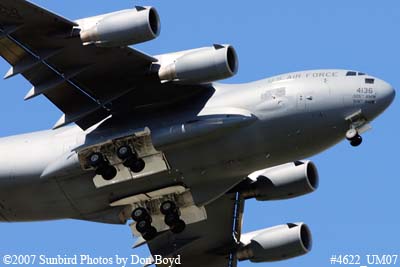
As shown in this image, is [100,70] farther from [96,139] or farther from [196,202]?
[196,202]

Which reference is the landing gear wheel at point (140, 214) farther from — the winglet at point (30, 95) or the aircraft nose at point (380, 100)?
the aircraft nose at point (380, 100)

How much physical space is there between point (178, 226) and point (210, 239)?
14.8 feet

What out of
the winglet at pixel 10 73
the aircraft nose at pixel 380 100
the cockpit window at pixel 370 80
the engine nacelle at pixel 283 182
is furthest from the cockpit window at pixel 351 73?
the winglet at pixel 10 73

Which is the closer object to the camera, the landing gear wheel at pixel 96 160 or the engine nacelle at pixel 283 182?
the landing gear wheel at pixel 96 160

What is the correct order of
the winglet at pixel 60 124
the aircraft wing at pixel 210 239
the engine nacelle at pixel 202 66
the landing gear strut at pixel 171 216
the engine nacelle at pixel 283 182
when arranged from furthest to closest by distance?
the aircraft wing at pixel 210 239 → the engine nacelle at pixel 283 182 → the landing gear strut at pixel 171 216 → the winglet at pixel 60 124 → the engine nacelle at pixel 202 66

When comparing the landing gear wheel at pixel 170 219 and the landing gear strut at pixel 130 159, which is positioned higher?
the landing gear strut at pixel 130 159

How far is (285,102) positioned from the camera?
41.7 m

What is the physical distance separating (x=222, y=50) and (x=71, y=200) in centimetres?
704

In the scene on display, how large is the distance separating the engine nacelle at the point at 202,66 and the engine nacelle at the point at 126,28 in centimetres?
140

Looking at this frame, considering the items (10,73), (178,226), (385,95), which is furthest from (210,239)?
(10,73)

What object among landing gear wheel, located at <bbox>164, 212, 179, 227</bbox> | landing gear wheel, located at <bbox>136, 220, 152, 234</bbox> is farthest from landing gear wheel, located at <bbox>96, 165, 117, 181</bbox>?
landing gear wheel, located at <bbox>164, 212, 179, 227</bbox>

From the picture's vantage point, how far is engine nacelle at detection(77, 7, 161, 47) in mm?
39969

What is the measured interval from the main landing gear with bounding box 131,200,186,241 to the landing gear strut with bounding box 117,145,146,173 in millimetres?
1812

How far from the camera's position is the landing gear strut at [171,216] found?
4388 cm
